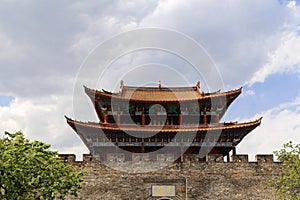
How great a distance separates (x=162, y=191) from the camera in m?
19.2

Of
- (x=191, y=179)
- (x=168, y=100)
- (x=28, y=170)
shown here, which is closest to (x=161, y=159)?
(x=191, y=179)

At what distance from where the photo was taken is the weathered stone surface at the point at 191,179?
19.3m

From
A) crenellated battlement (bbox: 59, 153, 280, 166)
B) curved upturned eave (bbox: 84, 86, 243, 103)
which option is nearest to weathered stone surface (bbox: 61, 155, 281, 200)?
crenellated battlement (bbox: 59, 153, 280, 166)

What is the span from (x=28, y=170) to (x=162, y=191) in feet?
25.5

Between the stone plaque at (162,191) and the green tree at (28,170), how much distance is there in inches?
226

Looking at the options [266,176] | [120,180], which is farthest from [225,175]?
[120,180]

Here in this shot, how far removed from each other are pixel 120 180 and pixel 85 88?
21.4 ft

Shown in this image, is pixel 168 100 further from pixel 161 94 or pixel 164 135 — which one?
pixel 164 135

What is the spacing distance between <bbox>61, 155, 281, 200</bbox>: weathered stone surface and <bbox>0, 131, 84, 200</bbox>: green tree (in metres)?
4.96

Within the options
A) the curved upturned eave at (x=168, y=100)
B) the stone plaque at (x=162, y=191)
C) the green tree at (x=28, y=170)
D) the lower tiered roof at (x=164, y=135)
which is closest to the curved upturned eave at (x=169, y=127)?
the lower tiered roof at (x=164, y=135)

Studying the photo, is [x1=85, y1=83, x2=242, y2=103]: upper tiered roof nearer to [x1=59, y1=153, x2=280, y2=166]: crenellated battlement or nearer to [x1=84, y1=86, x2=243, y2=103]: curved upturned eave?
[x1=84, y1=86, x2=243, y2=103]: curved upturned eave

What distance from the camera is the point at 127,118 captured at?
24062 mm

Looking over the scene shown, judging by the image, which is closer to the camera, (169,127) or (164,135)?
(164,135)

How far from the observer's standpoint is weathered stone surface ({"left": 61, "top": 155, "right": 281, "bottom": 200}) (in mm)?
19312
